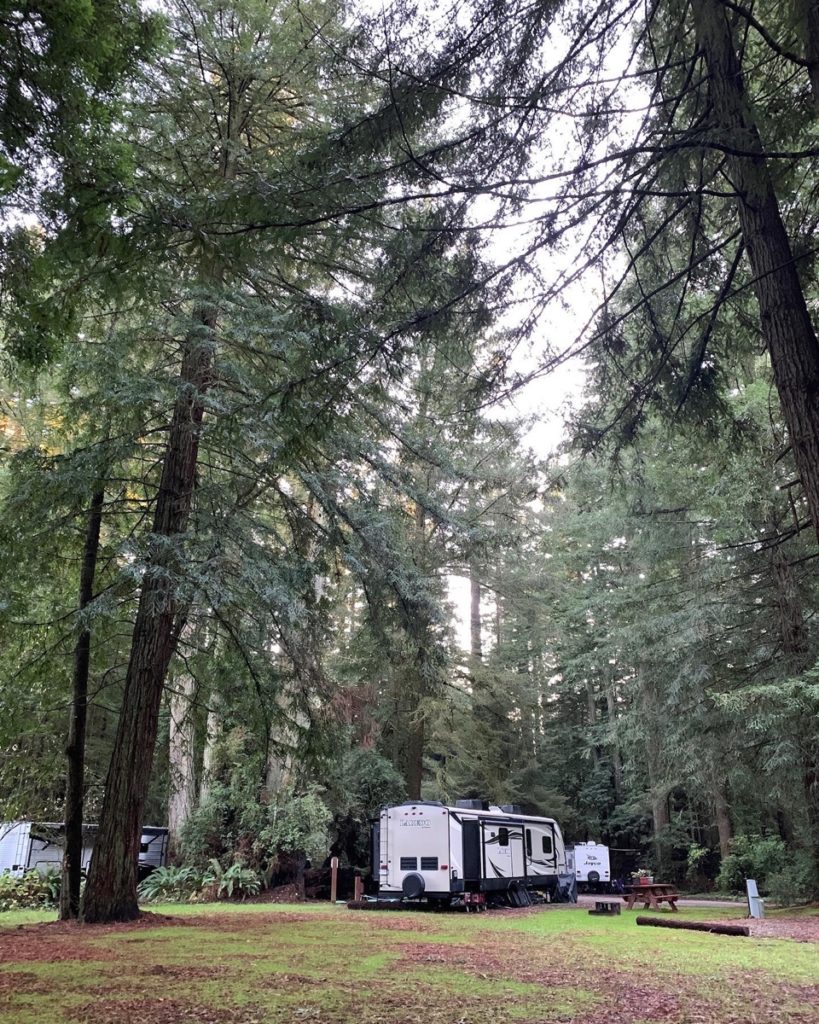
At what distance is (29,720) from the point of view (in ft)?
29.5

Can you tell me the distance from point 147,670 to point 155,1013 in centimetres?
522

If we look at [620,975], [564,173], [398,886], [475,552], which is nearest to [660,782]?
[398,886]

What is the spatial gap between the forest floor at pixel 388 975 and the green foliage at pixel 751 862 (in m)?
7.72

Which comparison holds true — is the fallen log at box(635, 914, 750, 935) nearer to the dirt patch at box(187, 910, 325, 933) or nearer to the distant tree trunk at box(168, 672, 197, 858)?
the dirt patch at box(187, 910, 325, 933)

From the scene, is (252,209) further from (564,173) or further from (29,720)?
(29,720)

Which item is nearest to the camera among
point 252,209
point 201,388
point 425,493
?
point 252,209

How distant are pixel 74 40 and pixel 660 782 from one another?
19.8 metres

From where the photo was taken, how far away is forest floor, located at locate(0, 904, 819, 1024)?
405 centimetres

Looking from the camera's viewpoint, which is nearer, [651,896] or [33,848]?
[651,896]

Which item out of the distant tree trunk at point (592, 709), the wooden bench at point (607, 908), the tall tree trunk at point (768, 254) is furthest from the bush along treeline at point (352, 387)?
the distant tree trunk at point (592, 709)

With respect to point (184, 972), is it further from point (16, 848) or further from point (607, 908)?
point (16, 848)

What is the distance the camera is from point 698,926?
10031 mm

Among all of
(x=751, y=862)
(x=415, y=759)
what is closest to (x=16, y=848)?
(x=415, y=759)

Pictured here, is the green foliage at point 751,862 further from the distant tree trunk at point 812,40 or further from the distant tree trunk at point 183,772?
the distant tree trunk at point 812,40
